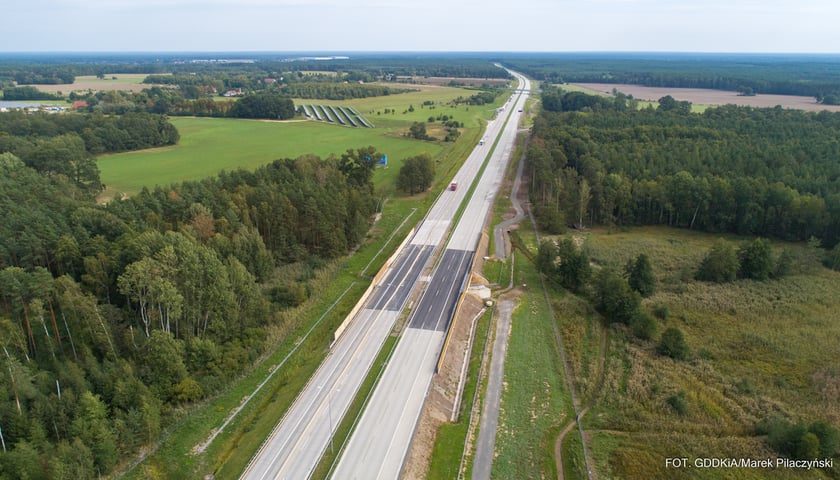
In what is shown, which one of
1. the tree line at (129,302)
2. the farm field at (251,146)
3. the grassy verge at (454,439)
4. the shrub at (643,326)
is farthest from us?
the farm field at (251,146)

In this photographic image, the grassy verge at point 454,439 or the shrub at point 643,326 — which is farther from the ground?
the shrub at point 643,326

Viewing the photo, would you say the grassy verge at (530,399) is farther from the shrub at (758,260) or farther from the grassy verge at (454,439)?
the shrub at (758,260)

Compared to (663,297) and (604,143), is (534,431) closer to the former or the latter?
(663,297)

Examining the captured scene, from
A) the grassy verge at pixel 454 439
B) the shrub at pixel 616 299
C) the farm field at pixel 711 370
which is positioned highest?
the shrub at pixel 616 299

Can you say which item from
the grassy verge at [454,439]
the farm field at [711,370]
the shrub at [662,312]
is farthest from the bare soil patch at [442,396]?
the shrub at [662,312]

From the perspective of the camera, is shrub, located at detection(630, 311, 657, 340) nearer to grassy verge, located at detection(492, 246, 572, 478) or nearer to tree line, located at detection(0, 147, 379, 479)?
grassy verge, located at detection(492, 246, 572, 478)

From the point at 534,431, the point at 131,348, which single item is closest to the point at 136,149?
the point at 131,348

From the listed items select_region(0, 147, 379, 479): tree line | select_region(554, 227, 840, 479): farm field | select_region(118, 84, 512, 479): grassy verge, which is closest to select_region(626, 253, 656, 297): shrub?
select_region(554, 227, 840, 479): farm field
